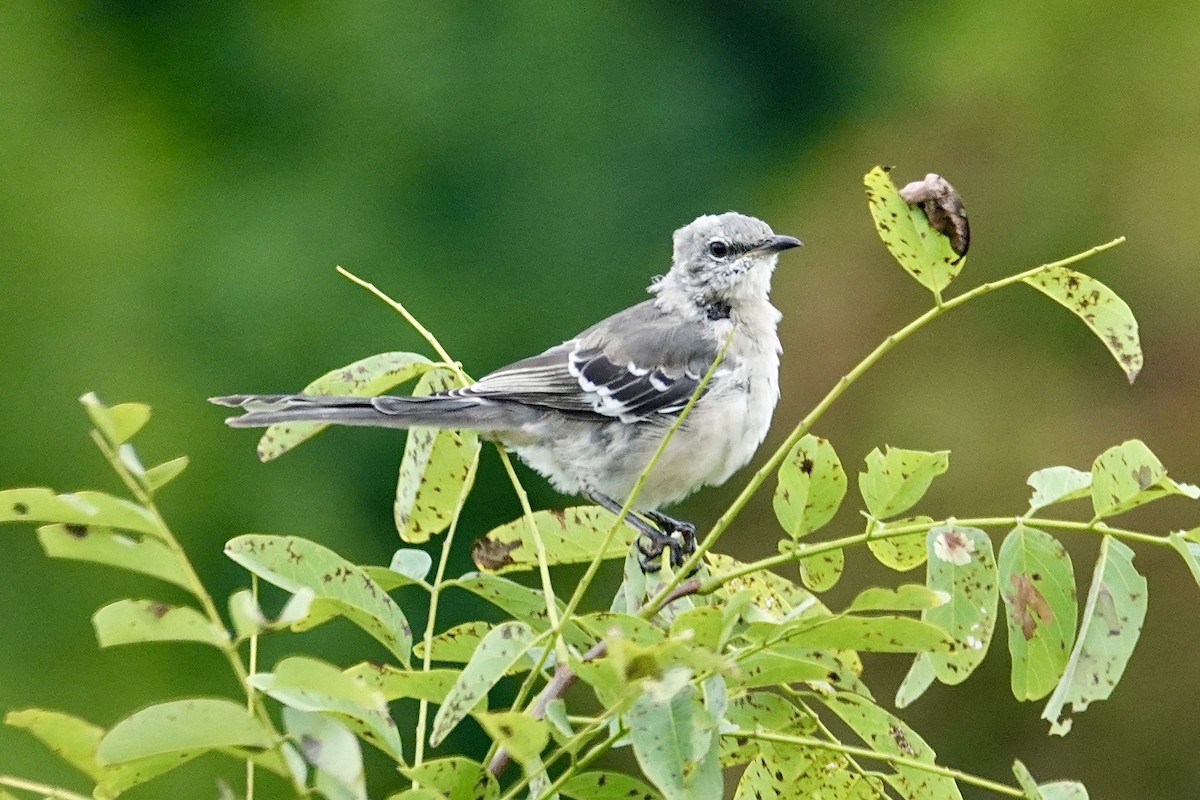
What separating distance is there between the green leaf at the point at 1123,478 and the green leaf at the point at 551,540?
0.77 metres

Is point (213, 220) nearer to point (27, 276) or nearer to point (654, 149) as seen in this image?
point (27, 276)

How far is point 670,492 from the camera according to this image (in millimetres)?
3717

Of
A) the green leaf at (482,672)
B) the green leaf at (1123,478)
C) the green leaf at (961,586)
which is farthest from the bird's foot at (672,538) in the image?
the green leaf at (482,672)

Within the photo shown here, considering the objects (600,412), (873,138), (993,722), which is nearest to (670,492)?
(600,412)

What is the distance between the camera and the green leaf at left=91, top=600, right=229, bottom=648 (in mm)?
1328

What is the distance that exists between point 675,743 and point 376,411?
155 cm

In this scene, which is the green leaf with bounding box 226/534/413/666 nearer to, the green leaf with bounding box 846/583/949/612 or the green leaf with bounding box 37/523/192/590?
the green leaf with bounding box 37/523/192/590

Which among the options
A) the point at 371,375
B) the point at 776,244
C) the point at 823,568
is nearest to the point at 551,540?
the point at 371,375

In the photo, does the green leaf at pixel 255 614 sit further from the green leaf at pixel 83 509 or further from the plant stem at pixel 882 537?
the plant stem at pixel 882 537

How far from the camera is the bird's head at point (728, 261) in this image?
4098 millimetres

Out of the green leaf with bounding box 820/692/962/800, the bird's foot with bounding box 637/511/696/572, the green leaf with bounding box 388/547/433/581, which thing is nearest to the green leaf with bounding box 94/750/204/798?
the green leaf with bounding box 388/547/433/581

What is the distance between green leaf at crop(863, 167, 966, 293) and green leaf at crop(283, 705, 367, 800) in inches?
36.0

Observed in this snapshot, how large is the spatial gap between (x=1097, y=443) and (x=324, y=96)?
6030 mm

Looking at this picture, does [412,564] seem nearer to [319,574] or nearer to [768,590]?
[319,574]
